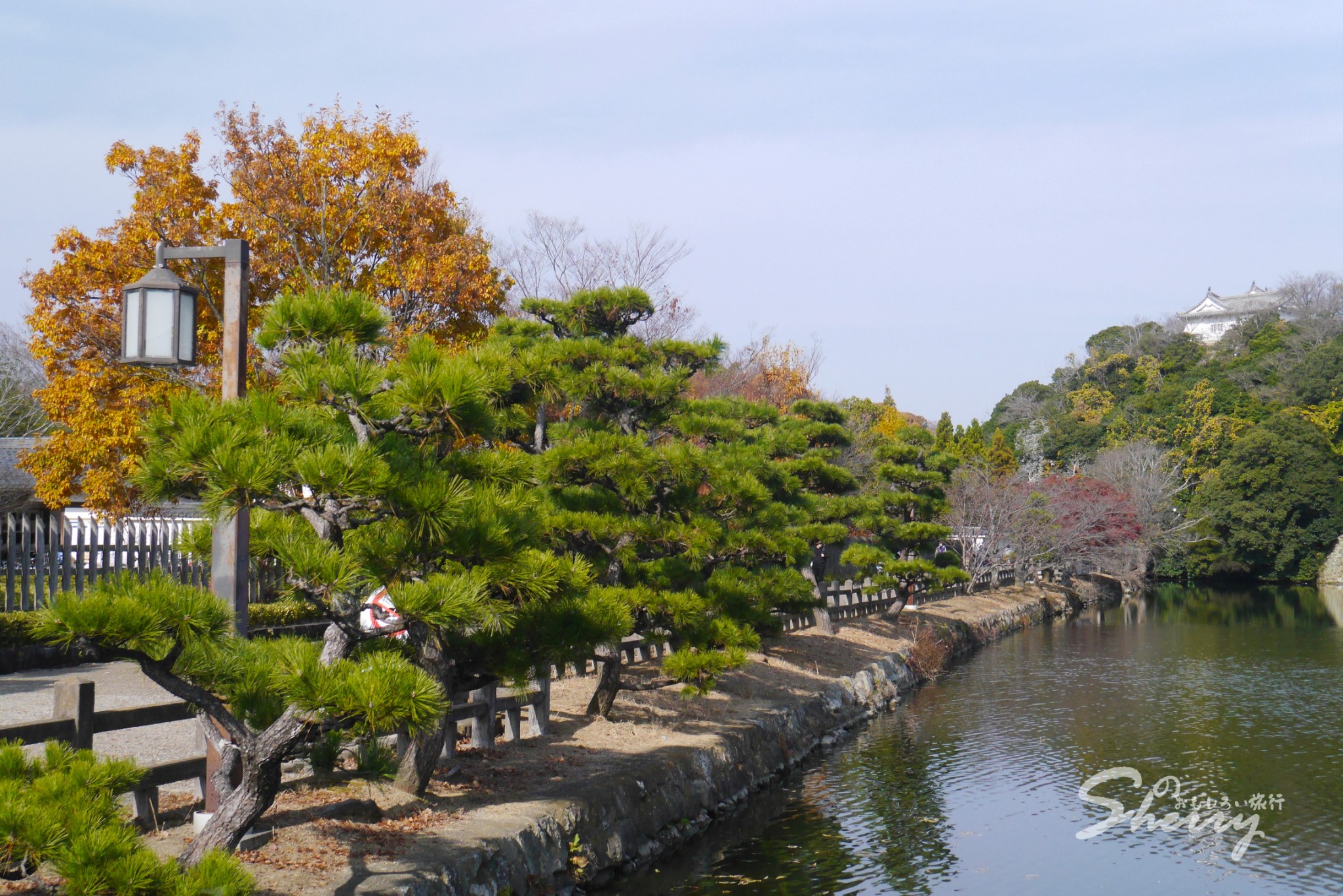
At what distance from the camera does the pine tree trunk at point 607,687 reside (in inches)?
419

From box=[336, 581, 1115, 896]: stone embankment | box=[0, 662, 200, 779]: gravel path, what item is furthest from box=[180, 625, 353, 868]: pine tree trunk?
box=[0, 662, 200, 779]: gravel path

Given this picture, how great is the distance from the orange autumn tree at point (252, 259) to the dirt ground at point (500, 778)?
661 centimetres

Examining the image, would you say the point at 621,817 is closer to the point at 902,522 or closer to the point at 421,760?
the point at 421,760

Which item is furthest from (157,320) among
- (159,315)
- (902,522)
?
(902,522)

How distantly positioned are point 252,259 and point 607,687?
27.8ft

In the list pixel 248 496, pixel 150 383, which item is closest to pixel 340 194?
pixel 150 383

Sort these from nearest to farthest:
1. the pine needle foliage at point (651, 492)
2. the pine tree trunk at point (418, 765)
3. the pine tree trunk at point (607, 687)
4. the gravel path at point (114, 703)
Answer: the pine tree trunk at point (418, 765) < the gravel path at point (114, 703) < the pine needle foliage at point (651, 492) < the pine tree trunk at point (607, 687)

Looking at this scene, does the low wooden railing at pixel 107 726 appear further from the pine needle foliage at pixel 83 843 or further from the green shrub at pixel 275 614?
the green shrub at pixel 275 614

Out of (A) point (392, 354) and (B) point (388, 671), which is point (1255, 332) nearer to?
(A) point (392, 354)

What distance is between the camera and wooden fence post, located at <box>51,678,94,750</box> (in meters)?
5.75

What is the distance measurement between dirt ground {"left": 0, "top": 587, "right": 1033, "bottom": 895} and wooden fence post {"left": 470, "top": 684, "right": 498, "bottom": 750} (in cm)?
9

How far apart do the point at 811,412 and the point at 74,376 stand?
13.8m

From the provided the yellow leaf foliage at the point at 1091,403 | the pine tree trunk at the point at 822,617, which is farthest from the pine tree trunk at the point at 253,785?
the yellow leaf foliage at the point at 1091,403

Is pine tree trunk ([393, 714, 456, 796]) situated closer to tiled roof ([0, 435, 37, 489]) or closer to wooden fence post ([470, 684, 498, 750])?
wooden fence post ([470, 684, 498, 750])
